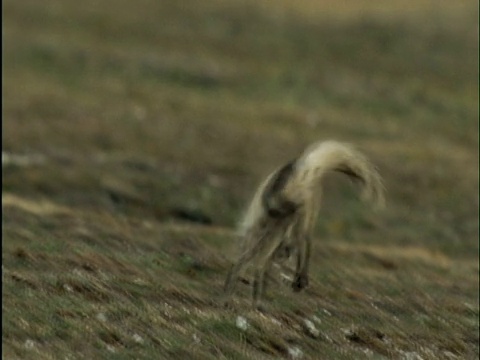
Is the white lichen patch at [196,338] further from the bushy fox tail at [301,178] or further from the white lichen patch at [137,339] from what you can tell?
the bushy fox tail at [301,178]

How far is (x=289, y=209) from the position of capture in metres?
11.8

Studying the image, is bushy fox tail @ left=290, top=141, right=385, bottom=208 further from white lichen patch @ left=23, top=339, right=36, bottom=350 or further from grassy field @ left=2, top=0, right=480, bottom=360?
white lichen patch @ left=23, top=339, right=36, bottom=350

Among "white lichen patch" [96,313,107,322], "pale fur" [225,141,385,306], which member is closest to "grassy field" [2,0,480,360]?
"white lichen patch" [96,313,107,322]

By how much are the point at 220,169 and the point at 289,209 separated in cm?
1510

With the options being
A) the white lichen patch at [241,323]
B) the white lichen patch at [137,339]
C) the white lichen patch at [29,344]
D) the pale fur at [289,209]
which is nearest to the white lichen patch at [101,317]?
the white lichen patch at [137,339]

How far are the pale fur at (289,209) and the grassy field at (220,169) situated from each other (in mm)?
452

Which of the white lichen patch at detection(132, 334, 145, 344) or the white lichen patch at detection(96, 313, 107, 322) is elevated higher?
the white lichen patch at detection(132, 334, 145, 344)

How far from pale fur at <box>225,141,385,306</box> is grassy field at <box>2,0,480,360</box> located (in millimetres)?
452

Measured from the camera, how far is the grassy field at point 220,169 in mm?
11203

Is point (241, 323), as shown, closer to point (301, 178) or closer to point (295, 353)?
point (295, 353)

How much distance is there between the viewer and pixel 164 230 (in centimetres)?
1912

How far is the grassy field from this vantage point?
11203mm

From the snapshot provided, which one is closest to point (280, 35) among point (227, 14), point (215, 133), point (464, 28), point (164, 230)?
point (227, 14)

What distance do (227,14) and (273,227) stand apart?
33211 mm
